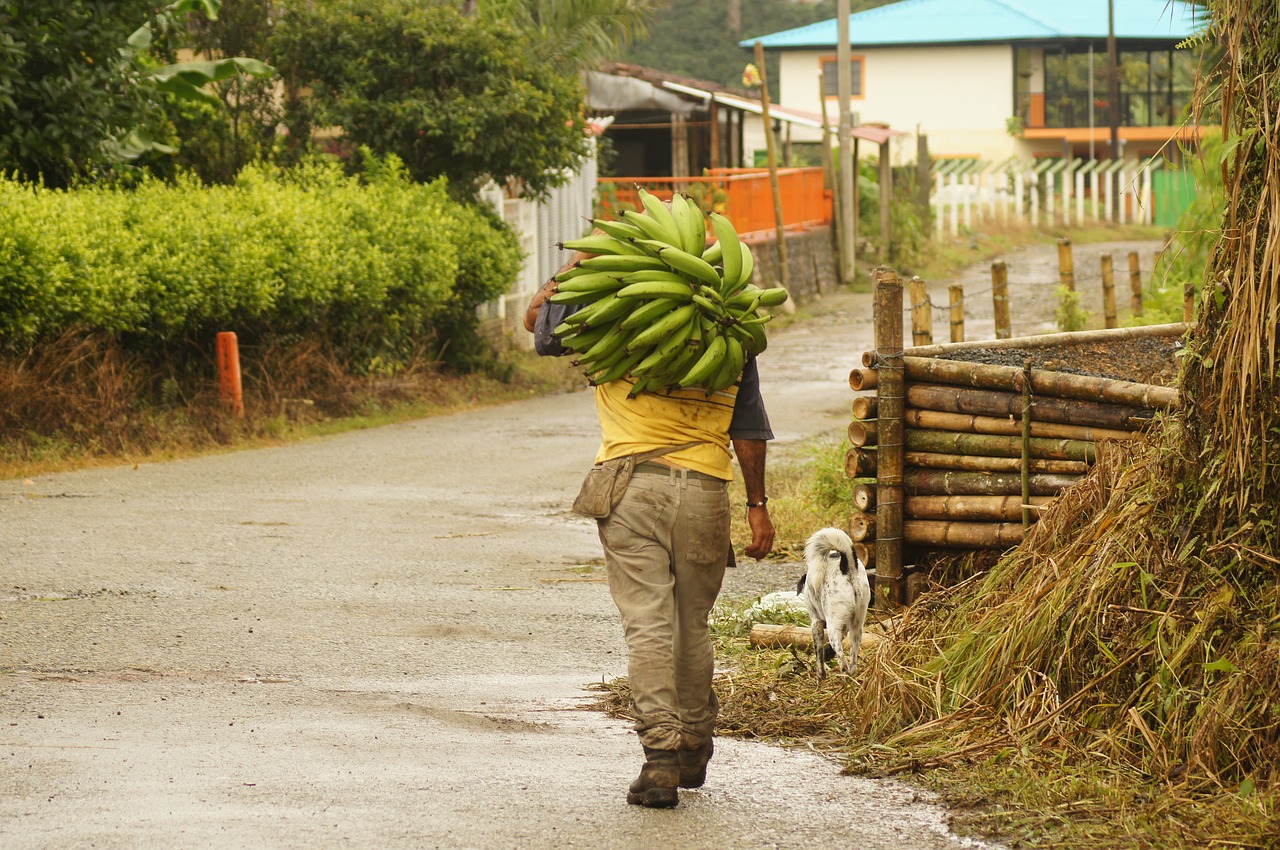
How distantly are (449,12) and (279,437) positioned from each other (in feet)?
21.0

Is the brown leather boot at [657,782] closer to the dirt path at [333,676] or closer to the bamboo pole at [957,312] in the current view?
the dirt path at [333,676]

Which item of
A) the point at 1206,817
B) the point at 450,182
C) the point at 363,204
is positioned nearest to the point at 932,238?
the point at 450,182

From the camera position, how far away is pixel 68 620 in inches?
313

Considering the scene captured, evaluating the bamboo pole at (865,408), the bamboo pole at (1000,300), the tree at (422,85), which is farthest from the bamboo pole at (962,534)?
the tree at (422,85)

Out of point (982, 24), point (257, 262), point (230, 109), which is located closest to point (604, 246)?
point (257, 262)

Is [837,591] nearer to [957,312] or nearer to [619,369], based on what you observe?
[619,369]

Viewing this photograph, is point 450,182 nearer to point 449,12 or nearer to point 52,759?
point 449,12

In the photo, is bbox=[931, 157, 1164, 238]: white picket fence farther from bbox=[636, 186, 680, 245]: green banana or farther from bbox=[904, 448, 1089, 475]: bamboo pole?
bbox=[636, 186, 680, 245]: green banana

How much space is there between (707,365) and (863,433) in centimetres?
282

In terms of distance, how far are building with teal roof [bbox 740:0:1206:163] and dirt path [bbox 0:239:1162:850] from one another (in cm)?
4186

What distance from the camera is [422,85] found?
60.9ft

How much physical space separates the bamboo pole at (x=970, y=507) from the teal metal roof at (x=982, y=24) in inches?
1769

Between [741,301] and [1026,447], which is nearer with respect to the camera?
[741,301]

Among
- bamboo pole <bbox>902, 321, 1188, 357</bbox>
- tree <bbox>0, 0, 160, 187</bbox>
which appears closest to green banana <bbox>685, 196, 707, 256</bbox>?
bamboo pole <bbox>902, 321, 1188, 357</bbox>
